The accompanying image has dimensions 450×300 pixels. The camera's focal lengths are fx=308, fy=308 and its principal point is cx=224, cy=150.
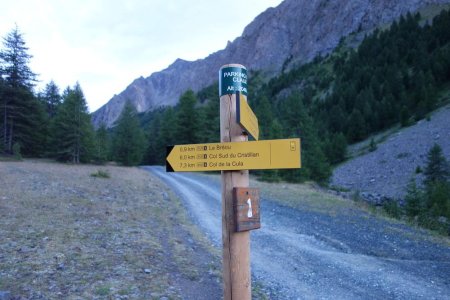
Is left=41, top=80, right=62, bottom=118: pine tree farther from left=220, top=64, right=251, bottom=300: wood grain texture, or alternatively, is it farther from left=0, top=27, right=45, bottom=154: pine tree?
left=220, top=64, right=251, bottom=300: wood grain texture

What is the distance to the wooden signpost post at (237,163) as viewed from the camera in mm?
2871

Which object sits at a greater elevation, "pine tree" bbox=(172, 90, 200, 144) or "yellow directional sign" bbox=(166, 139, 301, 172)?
"pine tree" bbox=(172, 90, 200, 144)

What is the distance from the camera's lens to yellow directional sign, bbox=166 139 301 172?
2.82m

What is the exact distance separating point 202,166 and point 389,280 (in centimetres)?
533

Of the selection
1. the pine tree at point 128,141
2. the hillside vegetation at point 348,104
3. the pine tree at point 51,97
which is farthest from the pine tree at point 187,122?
the pine tree at point 51,97

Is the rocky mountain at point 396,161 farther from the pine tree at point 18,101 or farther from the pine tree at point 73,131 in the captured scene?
the pine tree at point 18,101

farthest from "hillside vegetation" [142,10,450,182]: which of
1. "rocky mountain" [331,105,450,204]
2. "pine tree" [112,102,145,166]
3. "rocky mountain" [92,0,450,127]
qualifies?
"rocky mountain" [92,0,450,127]

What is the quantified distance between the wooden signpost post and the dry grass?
2482 millimetres

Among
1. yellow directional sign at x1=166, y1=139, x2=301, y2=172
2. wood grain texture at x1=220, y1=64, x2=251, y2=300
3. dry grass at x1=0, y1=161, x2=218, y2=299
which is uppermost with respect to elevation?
A: yellow directional sign at x1=166, y1=139, x2=301, y2=172

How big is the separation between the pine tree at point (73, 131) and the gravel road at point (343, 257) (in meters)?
25.9

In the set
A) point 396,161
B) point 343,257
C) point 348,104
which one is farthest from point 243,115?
point 348,104

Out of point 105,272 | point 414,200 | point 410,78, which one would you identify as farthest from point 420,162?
point 105,272

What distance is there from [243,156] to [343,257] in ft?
19.7

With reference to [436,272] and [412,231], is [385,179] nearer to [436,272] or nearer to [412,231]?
[412,231]
